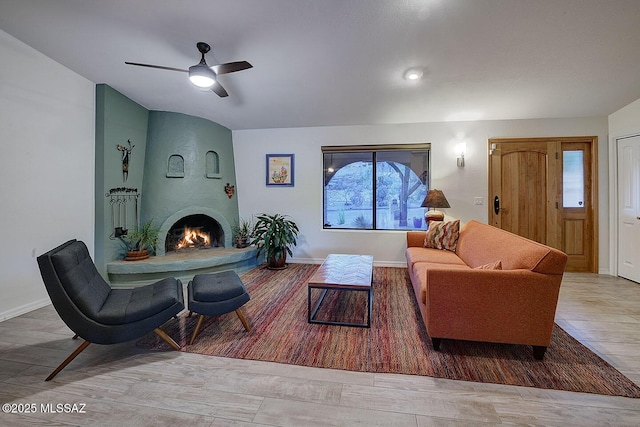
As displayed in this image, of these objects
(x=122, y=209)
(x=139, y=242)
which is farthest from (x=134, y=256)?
(x=122, y=209)

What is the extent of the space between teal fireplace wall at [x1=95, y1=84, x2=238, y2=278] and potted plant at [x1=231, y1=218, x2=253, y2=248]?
15 centimetres

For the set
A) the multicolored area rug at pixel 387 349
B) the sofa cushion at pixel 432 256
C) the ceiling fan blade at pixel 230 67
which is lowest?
the multicolored area rug at pixel 387 349

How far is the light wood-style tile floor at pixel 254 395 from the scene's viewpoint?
4.59ft

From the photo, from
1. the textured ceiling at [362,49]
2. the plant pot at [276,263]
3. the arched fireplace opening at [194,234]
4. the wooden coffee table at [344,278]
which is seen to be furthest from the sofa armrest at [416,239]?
the arched fireplace opening at [194,234]

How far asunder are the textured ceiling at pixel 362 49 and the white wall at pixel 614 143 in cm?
19

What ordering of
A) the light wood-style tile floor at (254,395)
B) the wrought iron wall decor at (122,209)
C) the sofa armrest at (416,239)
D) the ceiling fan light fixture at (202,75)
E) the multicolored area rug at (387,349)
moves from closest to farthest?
the light wood-style tile floor at (254,395), the multicolored area rug at (387,349), the ceiling fan light fixture at (202,75), the wrought iron wall decor at (122,209), the sofa armrest at (416,239)

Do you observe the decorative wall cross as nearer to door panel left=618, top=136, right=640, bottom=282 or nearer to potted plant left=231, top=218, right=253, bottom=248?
potted plant left=231, top=218, right=253, bottom=248

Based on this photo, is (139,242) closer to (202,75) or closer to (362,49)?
(202,75)

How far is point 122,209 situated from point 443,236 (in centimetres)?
447

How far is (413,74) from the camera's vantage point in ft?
9.79

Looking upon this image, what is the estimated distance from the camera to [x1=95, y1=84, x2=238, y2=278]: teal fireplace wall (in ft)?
11.0

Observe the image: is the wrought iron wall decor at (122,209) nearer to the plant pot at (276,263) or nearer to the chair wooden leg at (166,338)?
the plant pot at (276,263)

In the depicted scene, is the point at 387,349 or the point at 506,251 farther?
the point at 506,251

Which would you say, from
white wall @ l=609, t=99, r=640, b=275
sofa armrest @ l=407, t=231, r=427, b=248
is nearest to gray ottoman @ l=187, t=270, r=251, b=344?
sofa armrest @ l=407, t=231, r=427, b=248
